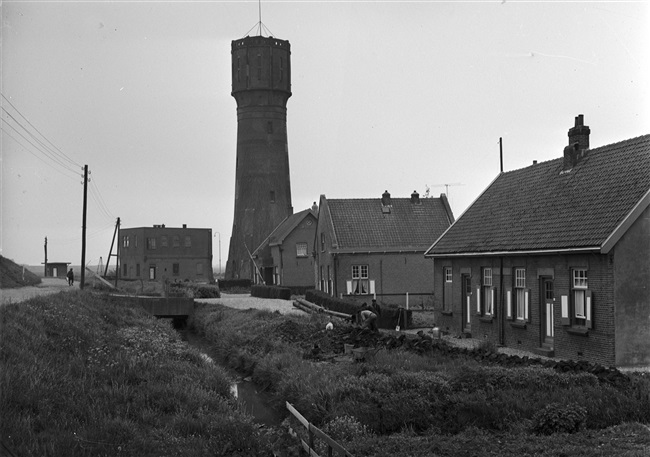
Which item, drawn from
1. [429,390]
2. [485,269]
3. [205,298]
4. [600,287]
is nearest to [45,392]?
[429,390]

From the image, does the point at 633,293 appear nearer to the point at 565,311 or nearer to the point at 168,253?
the point at 565,311

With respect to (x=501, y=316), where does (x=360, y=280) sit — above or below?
above

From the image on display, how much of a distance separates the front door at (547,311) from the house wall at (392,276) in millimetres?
18597

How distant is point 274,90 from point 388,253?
92.8 ft

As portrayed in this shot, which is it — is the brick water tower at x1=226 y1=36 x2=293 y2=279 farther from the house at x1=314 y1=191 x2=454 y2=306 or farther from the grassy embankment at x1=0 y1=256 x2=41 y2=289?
the house at x1=314 y1=191 x2=454 y2=306

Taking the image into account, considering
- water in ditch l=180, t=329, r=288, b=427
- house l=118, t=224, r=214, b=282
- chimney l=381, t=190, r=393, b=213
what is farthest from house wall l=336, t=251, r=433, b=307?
house l=118, t=224, r=214, b=282

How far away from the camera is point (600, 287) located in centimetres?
1959

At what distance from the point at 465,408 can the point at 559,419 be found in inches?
72.7

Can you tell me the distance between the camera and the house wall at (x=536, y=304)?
19.5 metres

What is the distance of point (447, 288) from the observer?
29406mm

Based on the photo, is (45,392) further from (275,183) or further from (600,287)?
(275,183)

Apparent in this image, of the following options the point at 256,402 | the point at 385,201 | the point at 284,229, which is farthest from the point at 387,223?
the point at 256,402

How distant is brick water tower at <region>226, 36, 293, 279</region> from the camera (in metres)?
64.9

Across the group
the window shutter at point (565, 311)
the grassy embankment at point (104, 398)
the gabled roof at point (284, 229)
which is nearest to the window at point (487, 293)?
the window shutter at point (565, 311)
